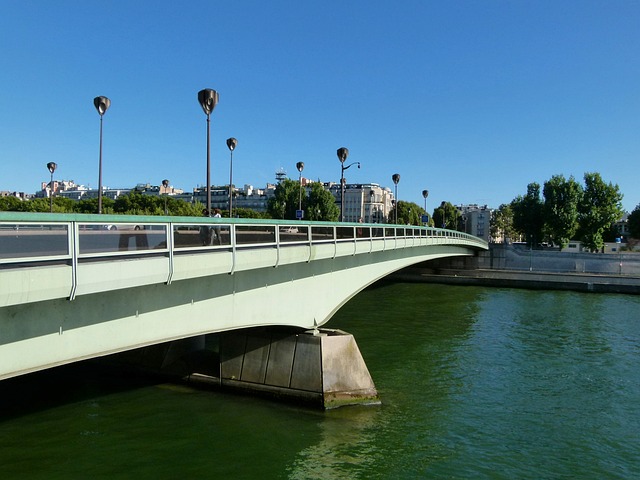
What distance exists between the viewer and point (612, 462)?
11.5m

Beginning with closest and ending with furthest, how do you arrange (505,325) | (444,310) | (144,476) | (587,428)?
(144,476) → (587,428) → (505,325) → (444,310)

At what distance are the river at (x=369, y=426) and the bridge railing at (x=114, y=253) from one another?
4378 mm

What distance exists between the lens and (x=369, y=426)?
13.2 meters

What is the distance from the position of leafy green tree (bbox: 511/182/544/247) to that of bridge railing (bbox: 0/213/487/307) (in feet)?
280

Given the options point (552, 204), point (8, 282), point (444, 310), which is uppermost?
point (552, 204)

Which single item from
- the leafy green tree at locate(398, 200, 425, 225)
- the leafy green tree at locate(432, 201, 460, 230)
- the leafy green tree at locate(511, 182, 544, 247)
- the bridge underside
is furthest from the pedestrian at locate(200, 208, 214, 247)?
the leafy green tree at locate(432, 201, 460, 230)

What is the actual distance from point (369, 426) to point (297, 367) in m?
2.64

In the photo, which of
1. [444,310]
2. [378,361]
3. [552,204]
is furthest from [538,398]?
[552,204]

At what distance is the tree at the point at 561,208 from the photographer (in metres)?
82.6

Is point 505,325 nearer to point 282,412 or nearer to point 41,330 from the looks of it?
point 282,412

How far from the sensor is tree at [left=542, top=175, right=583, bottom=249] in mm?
82562

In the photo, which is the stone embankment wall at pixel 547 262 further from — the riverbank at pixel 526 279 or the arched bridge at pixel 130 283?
the arched bridge at pixel 130 283

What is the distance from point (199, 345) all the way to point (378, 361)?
709 centimetres

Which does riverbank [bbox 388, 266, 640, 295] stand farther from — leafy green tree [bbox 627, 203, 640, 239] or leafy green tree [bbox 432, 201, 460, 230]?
leafy green tree [bbox 432, 201, 460, 230]
